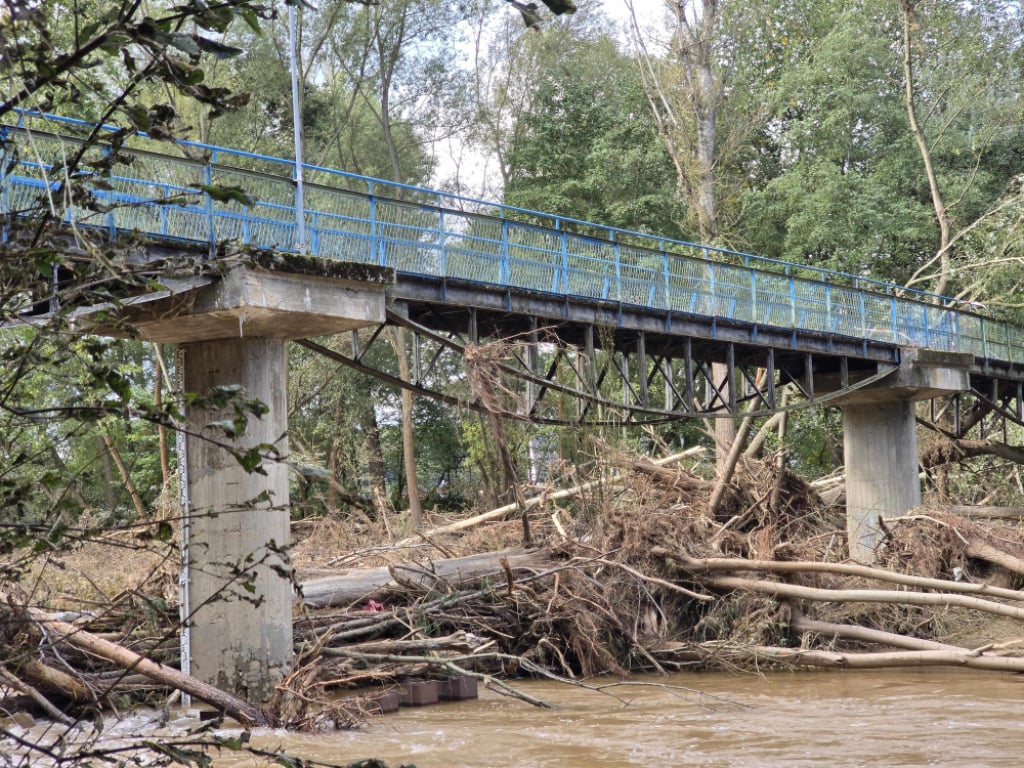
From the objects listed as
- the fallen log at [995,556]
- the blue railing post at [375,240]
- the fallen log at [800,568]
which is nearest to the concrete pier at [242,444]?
the blue railing post at [375,240]

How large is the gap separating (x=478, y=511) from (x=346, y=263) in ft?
36.7

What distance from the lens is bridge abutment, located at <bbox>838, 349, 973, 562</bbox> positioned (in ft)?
80.2

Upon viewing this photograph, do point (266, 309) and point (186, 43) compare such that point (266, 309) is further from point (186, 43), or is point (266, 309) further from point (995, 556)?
point (995, 556)

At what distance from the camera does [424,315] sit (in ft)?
56.3

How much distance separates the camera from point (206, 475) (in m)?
13.2

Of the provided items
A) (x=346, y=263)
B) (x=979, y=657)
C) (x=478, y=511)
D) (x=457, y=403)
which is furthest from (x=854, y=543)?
(x=346, y=263)

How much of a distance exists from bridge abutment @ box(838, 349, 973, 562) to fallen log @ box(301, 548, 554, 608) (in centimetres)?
1002

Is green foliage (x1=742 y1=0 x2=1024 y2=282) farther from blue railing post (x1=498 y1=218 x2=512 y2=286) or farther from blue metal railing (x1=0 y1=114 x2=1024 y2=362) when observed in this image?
blue railing post (x1=498 y1=218 x2=512 y2=286)

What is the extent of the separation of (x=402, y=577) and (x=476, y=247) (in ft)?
15.5

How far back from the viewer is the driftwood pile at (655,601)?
13922mm

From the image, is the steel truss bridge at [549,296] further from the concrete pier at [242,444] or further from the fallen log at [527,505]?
the fallen log at [527,505]

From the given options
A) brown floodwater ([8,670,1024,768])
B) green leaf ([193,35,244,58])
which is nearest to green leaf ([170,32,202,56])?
green leaf ([193,35,244,58])

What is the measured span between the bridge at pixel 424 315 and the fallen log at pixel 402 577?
1.68 meters

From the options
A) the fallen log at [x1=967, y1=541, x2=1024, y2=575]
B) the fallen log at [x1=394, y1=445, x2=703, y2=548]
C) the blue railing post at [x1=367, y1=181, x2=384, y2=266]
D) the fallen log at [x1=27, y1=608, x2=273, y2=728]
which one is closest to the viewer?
the fallen log at [x1=27, y1=608, x2=273, y2=728]
